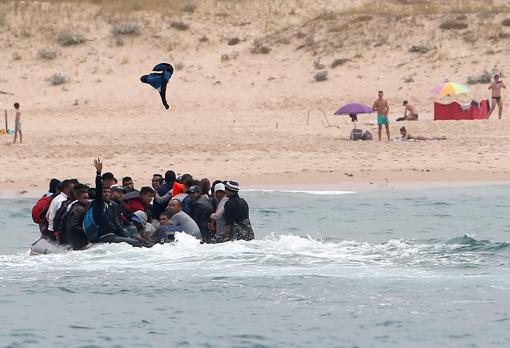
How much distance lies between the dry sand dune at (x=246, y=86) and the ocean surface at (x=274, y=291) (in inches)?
251

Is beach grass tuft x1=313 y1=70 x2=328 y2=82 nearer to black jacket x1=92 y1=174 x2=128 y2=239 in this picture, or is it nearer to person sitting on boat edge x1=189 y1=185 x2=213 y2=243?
person sitting on boat edge x1=189 y1=185 x2=213 y2=243

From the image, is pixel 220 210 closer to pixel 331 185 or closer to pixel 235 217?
pixel 235 217

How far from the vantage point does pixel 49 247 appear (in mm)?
15398

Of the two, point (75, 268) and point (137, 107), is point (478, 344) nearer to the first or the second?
point (75, 268)

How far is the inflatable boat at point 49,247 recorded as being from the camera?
15266 millimetres

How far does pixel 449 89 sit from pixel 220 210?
17.0 m

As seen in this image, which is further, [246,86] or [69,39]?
[69,39]

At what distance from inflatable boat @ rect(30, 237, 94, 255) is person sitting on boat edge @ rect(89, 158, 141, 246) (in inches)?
11.1

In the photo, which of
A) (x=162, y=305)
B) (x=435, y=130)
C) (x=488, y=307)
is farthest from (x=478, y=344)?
(x=435, y=130)

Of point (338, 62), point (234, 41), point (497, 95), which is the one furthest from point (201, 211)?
point (234, 41)

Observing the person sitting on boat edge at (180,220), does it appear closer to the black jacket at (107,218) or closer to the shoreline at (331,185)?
the black jacket at (107,218)

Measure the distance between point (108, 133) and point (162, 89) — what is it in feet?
47.3

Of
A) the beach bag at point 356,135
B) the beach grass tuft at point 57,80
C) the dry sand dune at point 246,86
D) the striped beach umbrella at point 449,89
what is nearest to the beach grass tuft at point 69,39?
the dry sand dune at point 246,86

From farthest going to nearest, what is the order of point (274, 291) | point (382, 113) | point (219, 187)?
point (382, 113)
point (219, 187)
point (274, 291)
